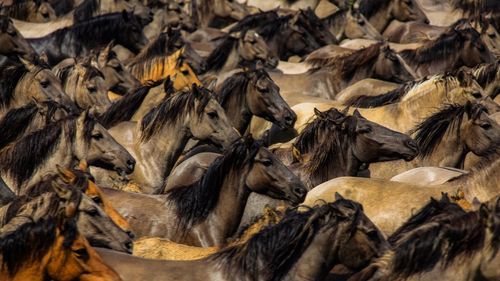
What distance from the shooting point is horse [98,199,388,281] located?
7.48 metres

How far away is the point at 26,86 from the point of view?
12.7 meters

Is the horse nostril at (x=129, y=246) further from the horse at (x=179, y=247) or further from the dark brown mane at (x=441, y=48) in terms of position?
the dark brown mane at (x=441, y=48)

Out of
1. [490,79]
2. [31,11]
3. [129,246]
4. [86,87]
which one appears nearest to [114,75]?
[86,87]

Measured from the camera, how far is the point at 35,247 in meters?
6.94

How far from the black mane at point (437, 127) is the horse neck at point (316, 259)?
13.4ft

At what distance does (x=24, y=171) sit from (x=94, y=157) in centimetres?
50

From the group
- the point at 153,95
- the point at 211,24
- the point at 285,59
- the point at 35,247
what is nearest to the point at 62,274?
the point at 35,247

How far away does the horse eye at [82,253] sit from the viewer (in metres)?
6.98

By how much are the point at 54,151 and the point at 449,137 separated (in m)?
3.03

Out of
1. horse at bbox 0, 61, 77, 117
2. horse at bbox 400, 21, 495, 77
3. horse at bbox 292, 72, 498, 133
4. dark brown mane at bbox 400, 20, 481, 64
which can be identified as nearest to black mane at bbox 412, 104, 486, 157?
horse at bbox 292, 72, 498, 133

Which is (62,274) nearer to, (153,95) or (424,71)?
(153,95)

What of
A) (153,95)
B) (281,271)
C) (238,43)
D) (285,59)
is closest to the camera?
(281,271)

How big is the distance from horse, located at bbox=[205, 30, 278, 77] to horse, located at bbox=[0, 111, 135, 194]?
17.0ft

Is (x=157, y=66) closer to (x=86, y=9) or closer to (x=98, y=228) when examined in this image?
(x=86, y=9)
